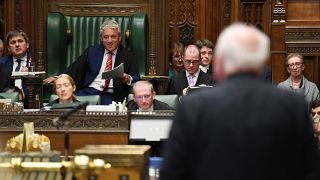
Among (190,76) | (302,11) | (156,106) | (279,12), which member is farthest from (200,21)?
(156,106)

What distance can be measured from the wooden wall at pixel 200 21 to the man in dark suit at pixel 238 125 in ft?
18.2

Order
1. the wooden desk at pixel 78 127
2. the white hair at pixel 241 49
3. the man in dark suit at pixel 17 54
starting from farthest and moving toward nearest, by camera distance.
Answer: the man in dark suit at pixel 17 54
the wooden desk at pixel 78 127
the white hair at pixel 241 49

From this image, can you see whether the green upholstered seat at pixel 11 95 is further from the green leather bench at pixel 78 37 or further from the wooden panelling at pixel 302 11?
the wooden panelling at pixel 302 11

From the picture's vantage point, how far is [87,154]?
140 inches

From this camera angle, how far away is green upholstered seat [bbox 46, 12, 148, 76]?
8289mm

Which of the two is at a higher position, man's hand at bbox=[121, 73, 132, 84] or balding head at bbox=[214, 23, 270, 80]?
balding head at bbox=[214, 23, 270, 80]

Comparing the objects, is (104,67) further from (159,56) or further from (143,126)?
(143,126)

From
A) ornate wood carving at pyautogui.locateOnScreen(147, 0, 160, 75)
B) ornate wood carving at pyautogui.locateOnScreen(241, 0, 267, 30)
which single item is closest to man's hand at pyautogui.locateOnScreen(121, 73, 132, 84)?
ornate wood carving at pyautogui.locateOnScreen(147, 0, 160, 75)

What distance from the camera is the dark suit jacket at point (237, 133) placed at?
8.62 feet

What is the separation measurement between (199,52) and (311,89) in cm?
120

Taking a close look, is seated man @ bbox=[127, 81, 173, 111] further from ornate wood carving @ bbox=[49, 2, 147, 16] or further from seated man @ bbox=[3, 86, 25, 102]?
ornate wood carving @ bbox=[49, 2, 147, 16]

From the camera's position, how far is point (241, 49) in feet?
8.61

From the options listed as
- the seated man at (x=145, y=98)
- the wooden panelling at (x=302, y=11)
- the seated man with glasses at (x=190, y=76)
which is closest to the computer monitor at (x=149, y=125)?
the seated man at (x=145, y=98)

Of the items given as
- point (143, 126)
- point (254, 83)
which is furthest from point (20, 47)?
point (254, 83)
